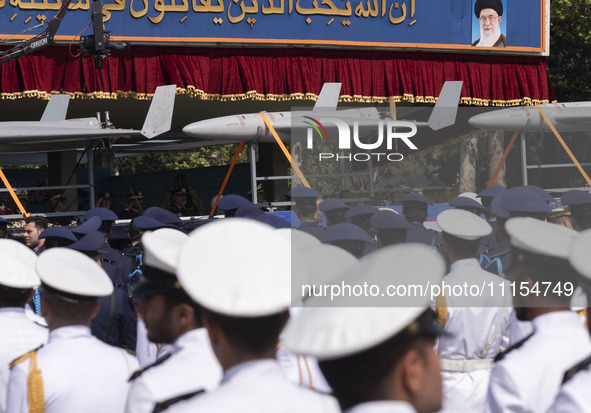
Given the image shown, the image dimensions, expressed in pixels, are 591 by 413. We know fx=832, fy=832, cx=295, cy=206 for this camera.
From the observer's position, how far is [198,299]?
6.37ft

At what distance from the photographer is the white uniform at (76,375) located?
9.68 ft

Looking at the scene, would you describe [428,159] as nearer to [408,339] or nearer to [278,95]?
[278,95]

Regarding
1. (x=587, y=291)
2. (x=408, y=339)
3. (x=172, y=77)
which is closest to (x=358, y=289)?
(x=408, y=339)

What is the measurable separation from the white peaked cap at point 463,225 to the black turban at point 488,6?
42.5 feet

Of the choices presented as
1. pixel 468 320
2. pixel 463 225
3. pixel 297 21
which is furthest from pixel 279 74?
pixel 468 320

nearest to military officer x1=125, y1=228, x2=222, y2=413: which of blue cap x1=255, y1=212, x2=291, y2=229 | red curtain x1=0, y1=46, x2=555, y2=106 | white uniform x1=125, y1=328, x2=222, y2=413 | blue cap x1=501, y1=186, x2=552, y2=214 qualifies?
white uniform x1=125, y1=328, x2=222, y2=413

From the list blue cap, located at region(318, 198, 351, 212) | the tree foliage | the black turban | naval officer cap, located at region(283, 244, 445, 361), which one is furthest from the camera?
the tree foliage

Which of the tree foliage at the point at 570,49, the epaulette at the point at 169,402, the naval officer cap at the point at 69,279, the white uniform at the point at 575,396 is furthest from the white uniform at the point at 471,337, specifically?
the tree foliage at the point at 570,49

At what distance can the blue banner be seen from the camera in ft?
47.6

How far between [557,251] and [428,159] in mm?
30779

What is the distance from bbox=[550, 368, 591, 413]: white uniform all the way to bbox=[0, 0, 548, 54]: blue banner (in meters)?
13.2

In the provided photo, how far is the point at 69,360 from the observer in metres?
3.04

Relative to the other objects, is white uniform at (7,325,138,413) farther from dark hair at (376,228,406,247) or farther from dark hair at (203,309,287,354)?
Answer: dark hair at (376,228,406,247)

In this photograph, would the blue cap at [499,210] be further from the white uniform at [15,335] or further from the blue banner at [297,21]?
the blue banner at [297,21]
